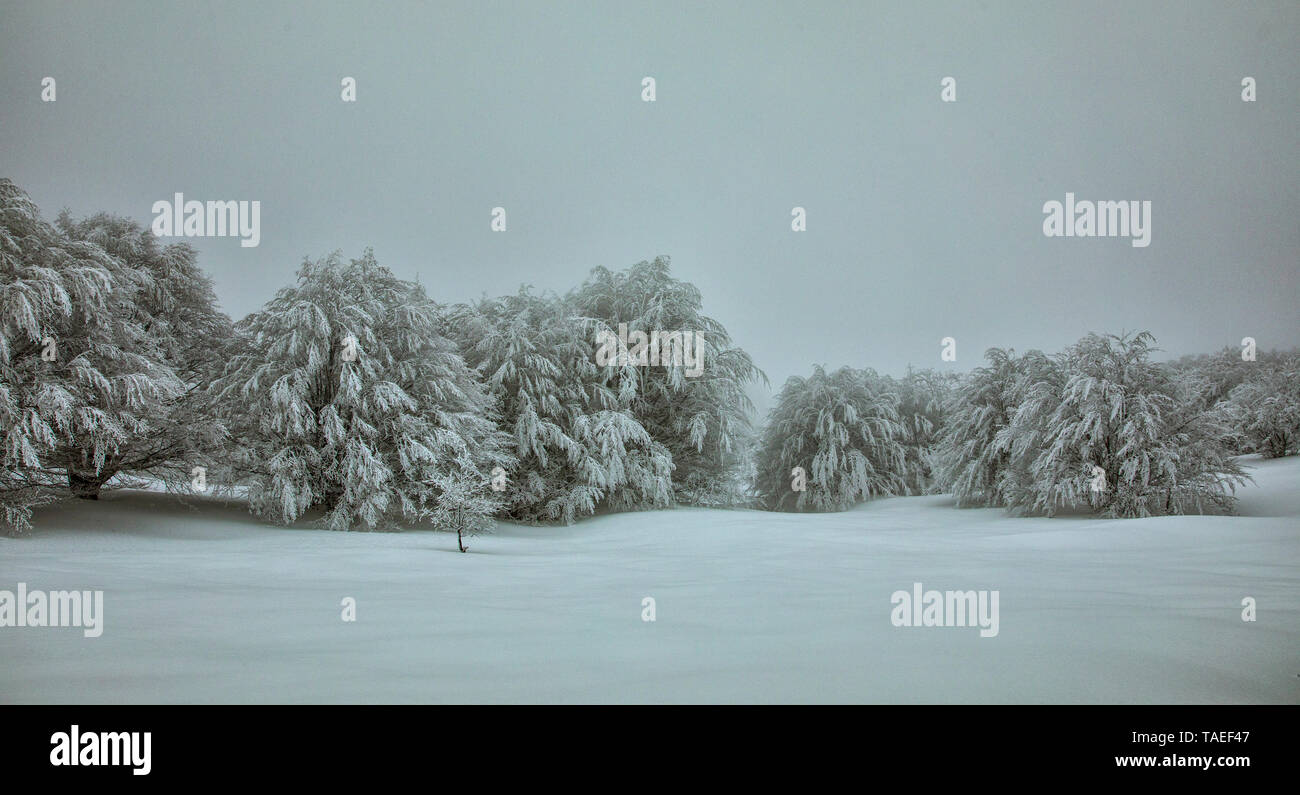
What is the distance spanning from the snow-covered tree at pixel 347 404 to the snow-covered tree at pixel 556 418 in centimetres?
144

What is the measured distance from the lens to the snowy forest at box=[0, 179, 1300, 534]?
877 cm

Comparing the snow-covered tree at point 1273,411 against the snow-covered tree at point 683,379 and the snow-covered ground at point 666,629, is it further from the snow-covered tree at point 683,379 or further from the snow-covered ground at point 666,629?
the snow-covered ground at point 666,629

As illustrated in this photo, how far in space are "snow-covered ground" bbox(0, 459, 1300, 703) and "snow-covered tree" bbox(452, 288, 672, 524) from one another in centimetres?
666

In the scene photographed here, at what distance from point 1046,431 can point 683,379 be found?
22.4 feet

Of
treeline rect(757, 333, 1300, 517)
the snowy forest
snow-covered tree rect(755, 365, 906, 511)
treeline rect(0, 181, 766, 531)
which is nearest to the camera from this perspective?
treeline rect(0, 181, 766, 531)

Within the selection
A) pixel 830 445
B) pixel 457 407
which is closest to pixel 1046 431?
pixel 830 445

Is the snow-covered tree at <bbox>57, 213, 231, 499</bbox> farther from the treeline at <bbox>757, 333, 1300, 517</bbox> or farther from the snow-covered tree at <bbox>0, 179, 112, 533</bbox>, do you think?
the treeline at <bbox>757, 333, 1300, 517</bbox>

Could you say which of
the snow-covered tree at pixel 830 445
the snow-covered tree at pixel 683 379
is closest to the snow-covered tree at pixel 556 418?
the snow-covered tree at pixel 683 379

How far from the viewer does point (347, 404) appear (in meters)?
11.0

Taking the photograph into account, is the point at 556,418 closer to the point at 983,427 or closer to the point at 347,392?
the point at 347,392

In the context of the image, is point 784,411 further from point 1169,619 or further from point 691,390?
point 1169,619

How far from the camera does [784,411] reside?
1848 cm

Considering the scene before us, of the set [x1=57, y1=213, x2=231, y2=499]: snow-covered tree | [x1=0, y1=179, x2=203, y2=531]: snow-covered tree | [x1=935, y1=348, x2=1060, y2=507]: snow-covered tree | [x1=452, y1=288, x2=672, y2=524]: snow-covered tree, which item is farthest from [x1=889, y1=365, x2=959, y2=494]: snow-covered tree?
[x1=0, y1=179, x2=203, y2=531]: snow-covered tree
